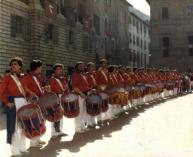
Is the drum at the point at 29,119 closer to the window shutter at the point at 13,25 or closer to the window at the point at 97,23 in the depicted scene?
the window shutter at the point at 13,25

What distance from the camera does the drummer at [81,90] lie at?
39.2ft

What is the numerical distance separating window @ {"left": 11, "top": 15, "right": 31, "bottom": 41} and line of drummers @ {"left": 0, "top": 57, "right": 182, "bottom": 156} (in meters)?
9.71

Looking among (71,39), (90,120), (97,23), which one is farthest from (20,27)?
(97,23)

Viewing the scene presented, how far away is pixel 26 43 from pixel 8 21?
290 cm

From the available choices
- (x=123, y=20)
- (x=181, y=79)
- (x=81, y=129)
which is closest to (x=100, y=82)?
(x=81, y=129)

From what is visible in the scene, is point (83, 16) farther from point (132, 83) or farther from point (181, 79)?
point (132, 83)

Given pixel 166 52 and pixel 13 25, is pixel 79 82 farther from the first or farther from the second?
pixel 166 52

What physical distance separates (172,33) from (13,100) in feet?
187

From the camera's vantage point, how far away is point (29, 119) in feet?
27.9

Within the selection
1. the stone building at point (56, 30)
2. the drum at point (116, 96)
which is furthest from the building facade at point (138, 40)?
the drum at point (116, 96)

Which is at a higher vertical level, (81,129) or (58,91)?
(58,91)

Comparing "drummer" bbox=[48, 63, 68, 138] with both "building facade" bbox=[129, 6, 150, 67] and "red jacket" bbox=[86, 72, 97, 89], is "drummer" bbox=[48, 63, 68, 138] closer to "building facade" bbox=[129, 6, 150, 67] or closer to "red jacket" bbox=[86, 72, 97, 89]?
"red jacket" bbox=[86, 72, 97, 89]

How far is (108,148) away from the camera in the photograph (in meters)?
9.20

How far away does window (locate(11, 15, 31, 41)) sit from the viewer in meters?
25.8
